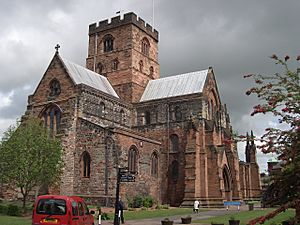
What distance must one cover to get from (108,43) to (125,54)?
162 inches

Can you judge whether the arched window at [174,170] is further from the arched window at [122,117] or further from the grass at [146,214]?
the grass at [146,214]

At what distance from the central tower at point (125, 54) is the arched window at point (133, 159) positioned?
39.6 ft

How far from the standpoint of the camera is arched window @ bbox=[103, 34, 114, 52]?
5362 centimetres

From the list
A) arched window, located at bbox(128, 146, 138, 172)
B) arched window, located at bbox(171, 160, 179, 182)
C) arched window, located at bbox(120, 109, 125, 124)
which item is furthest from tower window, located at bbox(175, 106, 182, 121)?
arched window, located at bbox(128, 146, 138, 172)

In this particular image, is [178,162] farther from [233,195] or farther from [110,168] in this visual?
[110,168]

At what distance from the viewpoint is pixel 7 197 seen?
125ft

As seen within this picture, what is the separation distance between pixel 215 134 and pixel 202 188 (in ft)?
20.5

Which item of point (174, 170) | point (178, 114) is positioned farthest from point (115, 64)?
point (174, 170)

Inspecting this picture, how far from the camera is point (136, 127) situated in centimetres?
4653

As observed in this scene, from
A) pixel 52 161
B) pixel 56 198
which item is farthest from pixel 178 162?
pixel 56 198

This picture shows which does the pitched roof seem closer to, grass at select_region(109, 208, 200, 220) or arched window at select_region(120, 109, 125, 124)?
arched window at select_region(120, 109, 125, 124)

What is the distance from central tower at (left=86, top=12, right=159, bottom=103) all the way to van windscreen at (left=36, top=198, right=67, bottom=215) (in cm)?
3475

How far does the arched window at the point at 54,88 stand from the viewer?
39.7 m

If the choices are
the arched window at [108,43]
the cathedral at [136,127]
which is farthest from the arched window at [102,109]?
the arched window at [108,43]
